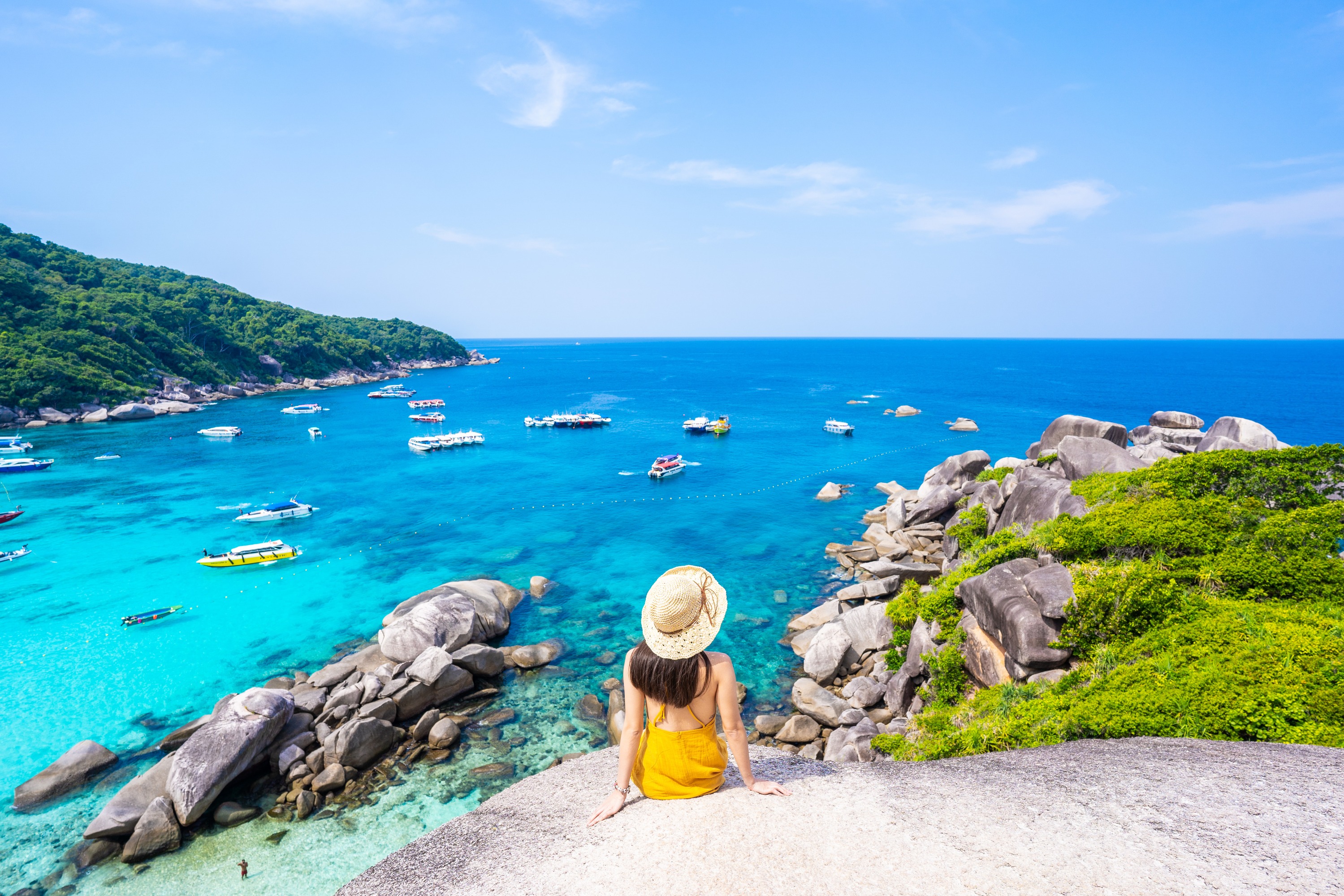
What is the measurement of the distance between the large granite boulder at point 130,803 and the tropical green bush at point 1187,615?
18.9 m

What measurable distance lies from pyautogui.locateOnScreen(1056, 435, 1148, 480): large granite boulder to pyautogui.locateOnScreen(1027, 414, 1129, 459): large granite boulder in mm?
2999

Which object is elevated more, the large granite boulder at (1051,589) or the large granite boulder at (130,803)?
the large granite boulder at (1051,589)

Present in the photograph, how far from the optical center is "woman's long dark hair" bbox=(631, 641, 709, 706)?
18.7 ft

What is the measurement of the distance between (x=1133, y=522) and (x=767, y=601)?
16.1m

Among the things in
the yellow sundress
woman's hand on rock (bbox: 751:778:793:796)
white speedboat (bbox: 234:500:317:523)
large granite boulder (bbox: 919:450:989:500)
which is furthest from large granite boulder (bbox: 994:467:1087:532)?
white speedboat (bbox: 234:500:317:523)

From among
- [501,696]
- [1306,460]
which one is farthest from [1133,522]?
[501,696]

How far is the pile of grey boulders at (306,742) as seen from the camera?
46.6 ft

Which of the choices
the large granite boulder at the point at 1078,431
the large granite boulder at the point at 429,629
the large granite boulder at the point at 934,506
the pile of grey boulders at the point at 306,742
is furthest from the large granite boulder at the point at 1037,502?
the large granite boulder at the point at 429,629

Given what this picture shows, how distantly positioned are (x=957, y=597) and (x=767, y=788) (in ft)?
39.6

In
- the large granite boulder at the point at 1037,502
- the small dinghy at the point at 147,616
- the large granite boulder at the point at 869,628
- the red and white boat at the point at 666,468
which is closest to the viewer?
the large granite boulder at the point at 1037,502

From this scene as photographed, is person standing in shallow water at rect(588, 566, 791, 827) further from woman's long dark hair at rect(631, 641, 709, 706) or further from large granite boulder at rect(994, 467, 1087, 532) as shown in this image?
large granite boulder at rect(994, 467, 1087, 532)

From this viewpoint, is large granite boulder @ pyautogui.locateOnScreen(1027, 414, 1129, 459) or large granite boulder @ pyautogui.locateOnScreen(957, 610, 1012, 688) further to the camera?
large granite boulder @ pyautogui.locateOnScreen(1027, 414, 1129, 459)

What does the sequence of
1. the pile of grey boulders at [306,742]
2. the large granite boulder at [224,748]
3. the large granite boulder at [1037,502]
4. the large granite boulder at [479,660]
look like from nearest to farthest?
1. the pile of grey boulders at [306,742]
2. the large granite boulder at [224,748]
3. the large granite boulder at [1037,502]
4. the large granite boulder at [479,660]

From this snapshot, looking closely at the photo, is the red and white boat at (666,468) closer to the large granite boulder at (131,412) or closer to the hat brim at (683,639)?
the hat brim at (683,639)
